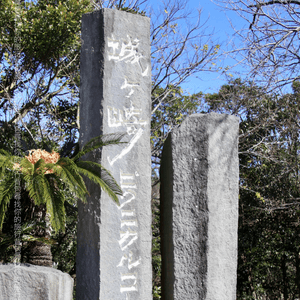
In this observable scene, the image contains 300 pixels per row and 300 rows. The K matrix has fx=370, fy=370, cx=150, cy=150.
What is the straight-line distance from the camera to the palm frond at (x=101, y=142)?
3.43 metres

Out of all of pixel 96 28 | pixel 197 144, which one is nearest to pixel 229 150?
pixel 197 144

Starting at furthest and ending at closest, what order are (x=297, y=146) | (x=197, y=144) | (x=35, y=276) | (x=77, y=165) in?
(x=297, y=146), (x=197, y=144), (x=77, y=165), (x=35, y=276)

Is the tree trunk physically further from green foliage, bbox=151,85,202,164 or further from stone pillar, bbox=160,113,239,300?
green foliage, bbox=151,85,202,164

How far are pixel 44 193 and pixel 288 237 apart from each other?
5767mm

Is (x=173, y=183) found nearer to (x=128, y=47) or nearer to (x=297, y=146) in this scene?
(x=128, y=47)

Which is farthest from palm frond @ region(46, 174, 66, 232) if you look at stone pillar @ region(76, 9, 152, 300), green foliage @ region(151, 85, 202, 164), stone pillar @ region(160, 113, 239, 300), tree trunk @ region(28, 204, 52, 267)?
green foliage @ region(151, 85, 202, 164)

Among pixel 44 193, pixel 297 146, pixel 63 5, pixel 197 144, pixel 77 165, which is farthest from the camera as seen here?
pixel 297 146

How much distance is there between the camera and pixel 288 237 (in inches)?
293

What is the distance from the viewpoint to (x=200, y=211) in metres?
3.67

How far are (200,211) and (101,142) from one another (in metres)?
1.19

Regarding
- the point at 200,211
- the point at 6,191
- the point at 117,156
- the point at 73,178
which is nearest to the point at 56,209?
the point at 73,178

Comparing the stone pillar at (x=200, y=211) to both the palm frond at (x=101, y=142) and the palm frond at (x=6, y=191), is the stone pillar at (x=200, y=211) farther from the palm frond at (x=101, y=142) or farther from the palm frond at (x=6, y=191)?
the palm frond at (x=6, y=191)

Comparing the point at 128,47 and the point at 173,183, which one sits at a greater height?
the point at 128,47

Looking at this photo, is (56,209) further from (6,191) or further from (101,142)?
(101,142)
